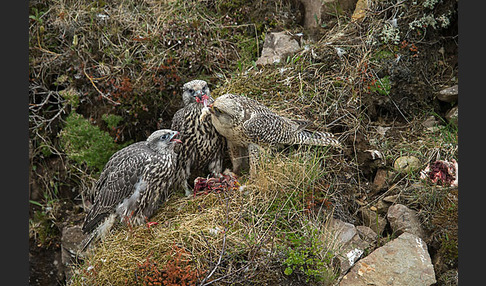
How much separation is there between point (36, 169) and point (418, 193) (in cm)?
433

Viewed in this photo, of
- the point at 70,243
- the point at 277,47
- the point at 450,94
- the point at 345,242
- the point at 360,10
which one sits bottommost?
the point at 70,243

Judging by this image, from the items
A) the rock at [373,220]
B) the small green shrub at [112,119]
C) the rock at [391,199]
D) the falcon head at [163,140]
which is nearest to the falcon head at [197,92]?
the falcon head at [163,140]

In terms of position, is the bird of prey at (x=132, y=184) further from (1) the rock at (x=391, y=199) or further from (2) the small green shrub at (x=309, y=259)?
(1) the rock at (x=391, y=199)

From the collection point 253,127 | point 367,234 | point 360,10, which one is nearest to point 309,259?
point 367,234

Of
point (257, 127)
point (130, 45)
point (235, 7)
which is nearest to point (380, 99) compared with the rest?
point (257, 127)

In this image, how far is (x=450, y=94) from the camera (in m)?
5.71

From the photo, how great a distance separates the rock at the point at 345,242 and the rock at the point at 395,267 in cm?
7

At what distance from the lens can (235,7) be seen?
6.69m

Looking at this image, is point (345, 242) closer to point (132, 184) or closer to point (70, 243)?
→ point (132, 184)

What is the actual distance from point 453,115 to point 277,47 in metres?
2.03

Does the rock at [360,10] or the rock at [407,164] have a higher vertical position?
the rock at [360,10]

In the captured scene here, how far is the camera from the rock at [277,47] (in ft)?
20.4

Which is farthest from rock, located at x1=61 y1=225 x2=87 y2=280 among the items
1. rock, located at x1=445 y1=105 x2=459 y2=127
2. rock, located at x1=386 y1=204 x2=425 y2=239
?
rock, located at x1=445 y1=105 x2=459 y2=127

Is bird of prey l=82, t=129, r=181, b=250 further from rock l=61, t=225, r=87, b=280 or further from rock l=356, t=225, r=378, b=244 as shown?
rock l=356, t=225, r=378, b=244
